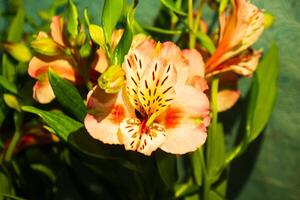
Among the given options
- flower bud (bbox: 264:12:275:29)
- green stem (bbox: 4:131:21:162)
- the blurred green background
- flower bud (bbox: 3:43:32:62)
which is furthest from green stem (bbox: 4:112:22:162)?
flower bud (bbox: 264:12:275:29)

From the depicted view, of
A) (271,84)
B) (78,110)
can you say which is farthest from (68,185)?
(271,84)

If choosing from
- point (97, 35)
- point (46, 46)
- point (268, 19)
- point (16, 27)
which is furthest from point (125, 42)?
point (16, 27)

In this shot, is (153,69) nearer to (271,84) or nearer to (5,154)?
(271,84)

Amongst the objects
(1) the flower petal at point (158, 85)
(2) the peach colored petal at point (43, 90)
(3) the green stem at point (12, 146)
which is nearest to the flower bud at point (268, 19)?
(1) the flower petal at point (158, 85)

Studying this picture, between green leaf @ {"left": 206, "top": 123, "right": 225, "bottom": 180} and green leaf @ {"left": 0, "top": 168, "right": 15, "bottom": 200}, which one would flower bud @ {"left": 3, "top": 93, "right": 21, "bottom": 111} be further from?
green leaf @ {"left": 206, "top": 123, "right": 225, "bottom": 180}

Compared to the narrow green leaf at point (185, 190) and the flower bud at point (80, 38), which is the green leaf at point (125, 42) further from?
the narrow green leaf at point (185, 190)

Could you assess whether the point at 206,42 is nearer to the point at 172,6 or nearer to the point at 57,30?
the point at 172,6
